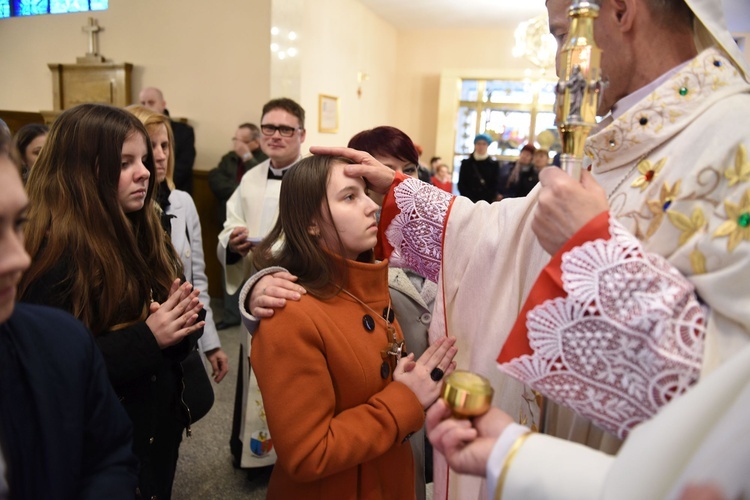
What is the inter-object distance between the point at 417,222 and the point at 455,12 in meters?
7.85

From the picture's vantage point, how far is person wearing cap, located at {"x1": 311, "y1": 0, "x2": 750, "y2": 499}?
812 mm

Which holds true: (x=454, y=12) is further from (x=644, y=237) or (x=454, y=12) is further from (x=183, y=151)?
(x=644, y=237)

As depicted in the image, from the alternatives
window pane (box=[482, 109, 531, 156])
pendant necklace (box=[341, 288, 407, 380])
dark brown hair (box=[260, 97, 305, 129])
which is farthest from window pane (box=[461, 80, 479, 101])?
pendant necklace (box=[341, 288, 407, 380])

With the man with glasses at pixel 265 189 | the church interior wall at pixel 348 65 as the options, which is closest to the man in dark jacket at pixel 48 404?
the man with glasses at pixel 265 189

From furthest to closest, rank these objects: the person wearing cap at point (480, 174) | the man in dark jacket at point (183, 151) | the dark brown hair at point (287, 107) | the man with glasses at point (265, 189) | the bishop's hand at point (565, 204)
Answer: the person wearing cap at point (480, 174), the man in dark jacket at point (183, 151), the dark brown hair at point (287, 107), the man with glasses at point (265, 189), the bishop's hand at point (565, 204)

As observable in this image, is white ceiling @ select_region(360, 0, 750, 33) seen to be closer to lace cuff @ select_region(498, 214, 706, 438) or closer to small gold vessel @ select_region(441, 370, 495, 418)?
lace cuff @ select_region(498, 214, 706, 438)

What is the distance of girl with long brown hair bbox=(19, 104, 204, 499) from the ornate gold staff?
1.09 metres

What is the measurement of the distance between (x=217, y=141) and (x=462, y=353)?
191 inches

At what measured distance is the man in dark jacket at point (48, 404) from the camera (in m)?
0.79

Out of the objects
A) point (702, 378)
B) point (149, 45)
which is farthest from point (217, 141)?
point (702, 378)

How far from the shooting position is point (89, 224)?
1.46 metres

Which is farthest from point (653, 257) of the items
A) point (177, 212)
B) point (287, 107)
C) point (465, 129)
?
point (465, 129)

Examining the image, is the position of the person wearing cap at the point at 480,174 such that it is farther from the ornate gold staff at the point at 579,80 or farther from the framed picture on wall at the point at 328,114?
the ornate gold staff at the point at 579,80

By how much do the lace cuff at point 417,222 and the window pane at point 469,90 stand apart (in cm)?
860
